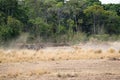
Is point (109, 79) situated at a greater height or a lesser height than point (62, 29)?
greater

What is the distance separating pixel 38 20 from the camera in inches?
1905

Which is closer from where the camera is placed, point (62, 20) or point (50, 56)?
point (50, 56)

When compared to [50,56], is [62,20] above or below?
below

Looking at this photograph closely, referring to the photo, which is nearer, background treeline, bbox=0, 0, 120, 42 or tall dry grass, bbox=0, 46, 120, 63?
tall dry grass, bbox=0, 46, 120, 63

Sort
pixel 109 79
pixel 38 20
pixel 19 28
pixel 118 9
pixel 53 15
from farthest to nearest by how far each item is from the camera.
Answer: pixel 118 9, pixel 53 15, pixel 38 20, pixel 19 28, pixel 109 79

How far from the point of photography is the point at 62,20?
181 feet

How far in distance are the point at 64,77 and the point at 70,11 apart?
4316 centimetres

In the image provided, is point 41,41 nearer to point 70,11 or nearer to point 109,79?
point 70,11

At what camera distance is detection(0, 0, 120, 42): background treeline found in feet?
157

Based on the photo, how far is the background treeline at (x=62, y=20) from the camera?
157 ft

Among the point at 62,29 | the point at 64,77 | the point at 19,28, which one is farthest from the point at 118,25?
the point at 64,77

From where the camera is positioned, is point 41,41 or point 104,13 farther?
point 104,13

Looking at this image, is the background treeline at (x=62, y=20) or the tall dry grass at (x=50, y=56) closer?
the tall dry grass at (x=50, y=56)

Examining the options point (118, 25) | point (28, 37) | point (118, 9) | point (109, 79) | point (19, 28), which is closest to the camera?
point (109, 79)
